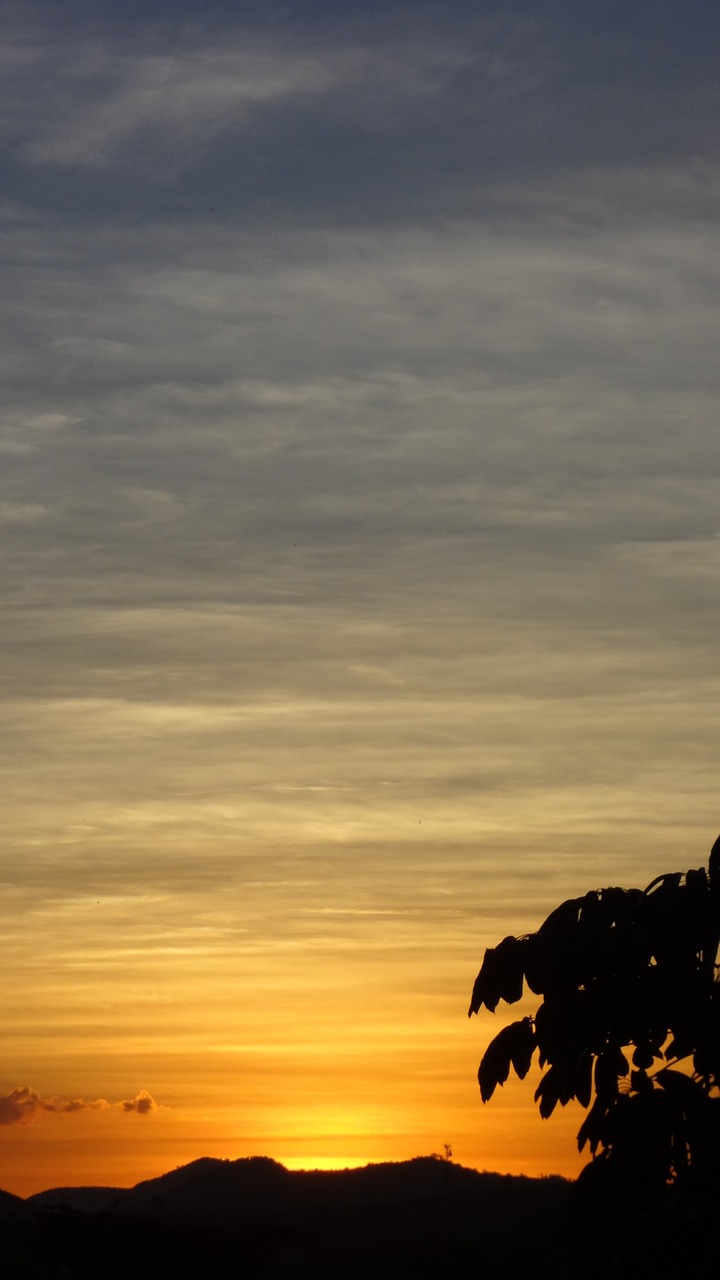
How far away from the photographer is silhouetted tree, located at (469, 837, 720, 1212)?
10.5 meters

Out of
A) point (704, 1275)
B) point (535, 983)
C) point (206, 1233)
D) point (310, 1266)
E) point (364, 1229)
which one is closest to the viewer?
point (704, 1275)

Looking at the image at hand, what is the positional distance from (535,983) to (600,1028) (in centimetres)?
61

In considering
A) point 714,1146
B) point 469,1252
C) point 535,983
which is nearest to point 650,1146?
point 714,1146

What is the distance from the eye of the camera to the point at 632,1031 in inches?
428

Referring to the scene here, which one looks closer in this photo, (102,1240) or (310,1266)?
(102,1240)

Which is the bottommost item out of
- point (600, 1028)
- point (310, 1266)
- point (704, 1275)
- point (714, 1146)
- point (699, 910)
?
point (310, 1266)

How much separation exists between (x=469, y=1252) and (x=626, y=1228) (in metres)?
42.2

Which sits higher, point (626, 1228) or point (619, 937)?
point (619, 937)

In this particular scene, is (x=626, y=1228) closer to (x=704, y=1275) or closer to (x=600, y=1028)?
(x=704, y=1275)

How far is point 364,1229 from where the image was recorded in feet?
483

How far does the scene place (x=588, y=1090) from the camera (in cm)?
1077

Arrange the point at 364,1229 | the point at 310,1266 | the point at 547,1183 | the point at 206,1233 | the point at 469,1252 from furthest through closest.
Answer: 1. the point at 547,1183
2. the point at 364,1229
3. the point at 310,1266
4. the point at 206,1233
5. the point at 469,1252

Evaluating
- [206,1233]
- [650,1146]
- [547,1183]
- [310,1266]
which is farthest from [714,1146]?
[547,1183]

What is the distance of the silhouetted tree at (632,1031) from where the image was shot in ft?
34.6
